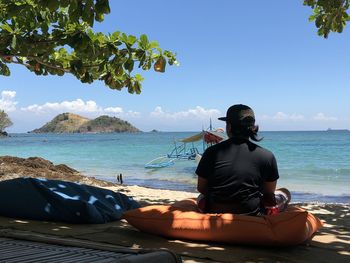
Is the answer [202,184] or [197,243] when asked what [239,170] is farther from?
[197,243]

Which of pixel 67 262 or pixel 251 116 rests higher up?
pixel 251 116

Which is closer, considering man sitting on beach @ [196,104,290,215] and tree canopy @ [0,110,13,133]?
Answer: man sitting on beach @ [196,104,290,215]

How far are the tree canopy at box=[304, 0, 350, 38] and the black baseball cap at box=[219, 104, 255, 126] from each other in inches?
110

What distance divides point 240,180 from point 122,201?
8.31 feet

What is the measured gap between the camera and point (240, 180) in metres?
4.14

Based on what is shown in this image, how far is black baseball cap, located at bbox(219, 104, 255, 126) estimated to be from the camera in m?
4.26

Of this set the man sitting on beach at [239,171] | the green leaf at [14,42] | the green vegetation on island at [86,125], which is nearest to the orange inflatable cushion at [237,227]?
the man sitting on beach at [239,171]

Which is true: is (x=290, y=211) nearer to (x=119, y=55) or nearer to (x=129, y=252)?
(x=129, y=252)

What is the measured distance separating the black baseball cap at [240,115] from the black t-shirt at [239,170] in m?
0.17

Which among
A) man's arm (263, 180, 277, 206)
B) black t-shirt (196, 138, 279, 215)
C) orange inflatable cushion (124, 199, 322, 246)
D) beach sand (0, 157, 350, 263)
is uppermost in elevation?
black t-shirt (196, 138, 279, 215)

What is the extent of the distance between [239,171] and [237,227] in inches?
19.8

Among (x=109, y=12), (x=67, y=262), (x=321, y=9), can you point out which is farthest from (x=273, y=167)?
(x=321, y=9)

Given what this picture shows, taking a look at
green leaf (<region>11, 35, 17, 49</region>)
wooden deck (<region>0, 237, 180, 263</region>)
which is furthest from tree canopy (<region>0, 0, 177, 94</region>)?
wooden deck (<region>0, 237, 180, 263</region>)

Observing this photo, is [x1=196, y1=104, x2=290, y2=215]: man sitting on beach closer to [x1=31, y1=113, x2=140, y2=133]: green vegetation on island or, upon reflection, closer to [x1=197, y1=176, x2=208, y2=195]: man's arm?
[x1=197, y1=176, x2=208, y2=195]: man's arm
